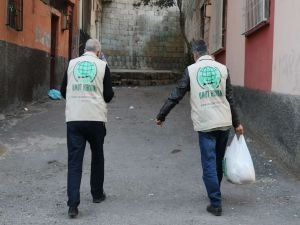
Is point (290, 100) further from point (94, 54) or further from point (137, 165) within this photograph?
point (94, 54)

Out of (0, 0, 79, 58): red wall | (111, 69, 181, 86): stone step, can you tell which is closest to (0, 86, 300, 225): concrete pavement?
(0, 0, 79, 58): red wall

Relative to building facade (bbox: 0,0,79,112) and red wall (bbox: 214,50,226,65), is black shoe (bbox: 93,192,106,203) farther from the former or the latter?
red wall (bbox: 214,50,226,65)

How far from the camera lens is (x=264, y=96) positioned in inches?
328

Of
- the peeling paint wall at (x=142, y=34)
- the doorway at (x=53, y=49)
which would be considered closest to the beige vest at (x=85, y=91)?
the doorway at (x=53, y=49)

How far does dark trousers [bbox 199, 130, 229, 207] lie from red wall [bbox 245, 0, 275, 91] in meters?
2.94

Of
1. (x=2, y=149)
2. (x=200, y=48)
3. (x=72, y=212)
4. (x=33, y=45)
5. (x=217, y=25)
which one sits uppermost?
(x=217, y=25)

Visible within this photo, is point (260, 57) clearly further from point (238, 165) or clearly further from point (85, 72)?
point (85, 72)

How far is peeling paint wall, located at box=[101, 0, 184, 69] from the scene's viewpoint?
22891 mm

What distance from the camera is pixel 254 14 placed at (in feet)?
29.3

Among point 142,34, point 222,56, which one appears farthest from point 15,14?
point 142,34

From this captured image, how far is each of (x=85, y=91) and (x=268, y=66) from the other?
3.85 meters

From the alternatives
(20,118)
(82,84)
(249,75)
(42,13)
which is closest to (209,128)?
(82,84)

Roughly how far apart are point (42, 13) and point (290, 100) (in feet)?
26.2

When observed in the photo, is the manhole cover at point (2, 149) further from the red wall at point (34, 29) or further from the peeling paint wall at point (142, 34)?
the peeling paint wall at point (142, 34)
